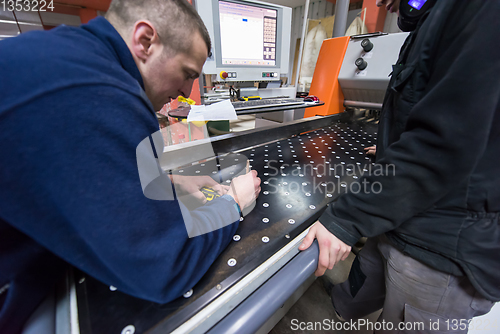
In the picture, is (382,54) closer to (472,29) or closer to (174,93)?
(472,29)

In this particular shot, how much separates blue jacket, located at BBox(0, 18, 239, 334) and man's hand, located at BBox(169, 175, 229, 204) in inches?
11.6

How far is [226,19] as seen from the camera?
1.28 m

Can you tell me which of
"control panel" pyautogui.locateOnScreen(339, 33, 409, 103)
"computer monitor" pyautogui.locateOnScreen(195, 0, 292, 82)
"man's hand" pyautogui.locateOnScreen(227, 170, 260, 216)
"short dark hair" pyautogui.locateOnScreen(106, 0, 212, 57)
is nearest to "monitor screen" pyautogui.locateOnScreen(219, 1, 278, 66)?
"computer monitor" pyautogui.locateOnScreen(195, 0, 292, 82)

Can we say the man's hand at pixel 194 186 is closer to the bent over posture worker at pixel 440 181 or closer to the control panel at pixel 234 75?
the bent over posture worker at pixel 440 181

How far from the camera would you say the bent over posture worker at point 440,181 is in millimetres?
369

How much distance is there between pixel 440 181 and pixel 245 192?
0.46 m

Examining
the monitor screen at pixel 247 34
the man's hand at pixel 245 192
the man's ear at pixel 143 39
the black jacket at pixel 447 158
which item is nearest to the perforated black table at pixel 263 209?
the man's hand at pixel 245 192

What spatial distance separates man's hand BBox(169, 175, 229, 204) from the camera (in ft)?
2.25

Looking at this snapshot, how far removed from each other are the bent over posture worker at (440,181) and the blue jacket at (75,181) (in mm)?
382

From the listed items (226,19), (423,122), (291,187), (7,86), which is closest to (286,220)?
(291,187)

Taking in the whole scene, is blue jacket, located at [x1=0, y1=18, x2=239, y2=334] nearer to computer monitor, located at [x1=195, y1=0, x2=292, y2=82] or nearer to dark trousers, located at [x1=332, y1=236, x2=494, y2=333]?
dark trousers, located at [x1=332, y1=236, x2=494, y2=333]

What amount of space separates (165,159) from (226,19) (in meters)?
1.02

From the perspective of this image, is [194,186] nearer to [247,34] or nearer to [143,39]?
[143,39]

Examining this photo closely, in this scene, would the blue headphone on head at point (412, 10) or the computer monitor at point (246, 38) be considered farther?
the computer monitor at point (246, 38)
